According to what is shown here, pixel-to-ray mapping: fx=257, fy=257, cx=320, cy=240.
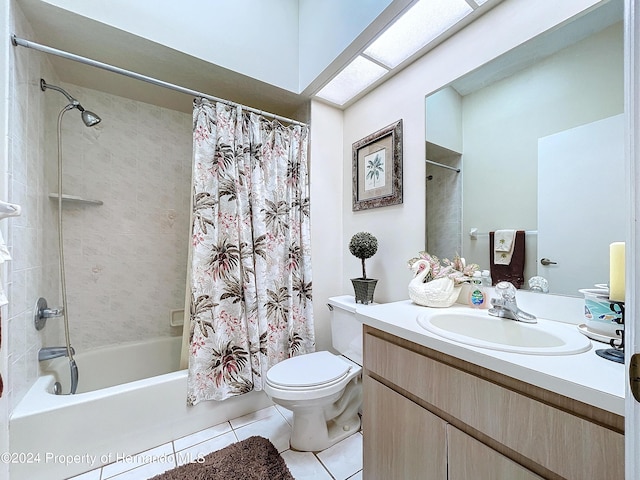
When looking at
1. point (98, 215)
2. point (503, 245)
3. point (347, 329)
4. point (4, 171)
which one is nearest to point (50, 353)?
point (98, 215)

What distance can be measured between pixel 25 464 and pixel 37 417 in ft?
0.61

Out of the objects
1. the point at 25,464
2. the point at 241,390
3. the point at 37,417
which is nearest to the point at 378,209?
the point at 241,390

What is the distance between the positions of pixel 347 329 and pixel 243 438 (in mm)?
834

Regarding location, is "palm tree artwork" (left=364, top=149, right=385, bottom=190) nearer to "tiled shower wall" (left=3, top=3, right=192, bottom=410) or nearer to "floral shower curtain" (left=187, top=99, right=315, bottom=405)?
"floral shower curtain" (left=187, top=99, right=315, bottom=405)

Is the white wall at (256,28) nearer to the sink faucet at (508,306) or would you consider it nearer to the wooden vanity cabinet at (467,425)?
the sink faucet at (508,306)

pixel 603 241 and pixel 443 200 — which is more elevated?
pixel 443 200

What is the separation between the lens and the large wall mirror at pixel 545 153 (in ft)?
2.90

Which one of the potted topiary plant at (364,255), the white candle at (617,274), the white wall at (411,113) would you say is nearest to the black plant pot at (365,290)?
the potted topiary plant at (364,255)

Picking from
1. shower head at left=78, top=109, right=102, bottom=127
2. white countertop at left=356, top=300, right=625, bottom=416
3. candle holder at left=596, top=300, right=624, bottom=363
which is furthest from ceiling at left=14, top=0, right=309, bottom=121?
candle holder at left=596, top=300, right=624, bottom=363

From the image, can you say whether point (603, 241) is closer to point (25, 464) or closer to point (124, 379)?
point (25, 464)

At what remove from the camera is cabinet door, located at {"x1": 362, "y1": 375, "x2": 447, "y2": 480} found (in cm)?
78

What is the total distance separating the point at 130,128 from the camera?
1.99 m

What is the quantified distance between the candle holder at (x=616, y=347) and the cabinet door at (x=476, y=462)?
336 mm

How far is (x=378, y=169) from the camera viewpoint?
1.74 meters
